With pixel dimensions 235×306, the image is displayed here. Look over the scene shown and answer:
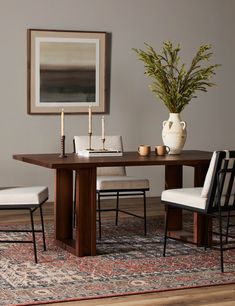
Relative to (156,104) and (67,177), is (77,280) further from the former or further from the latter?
(156,104)

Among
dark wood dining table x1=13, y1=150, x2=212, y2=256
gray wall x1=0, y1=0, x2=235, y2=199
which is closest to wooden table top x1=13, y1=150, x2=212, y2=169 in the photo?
dark wood dining table x1=13, y1=150, x2=212, y2=256

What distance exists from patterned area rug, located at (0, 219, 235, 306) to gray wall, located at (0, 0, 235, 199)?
2173 millimetres

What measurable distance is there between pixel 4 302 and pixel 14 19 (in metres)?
4.26

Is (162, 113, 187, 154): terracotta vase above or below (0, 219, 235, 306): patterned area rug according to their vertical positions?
above

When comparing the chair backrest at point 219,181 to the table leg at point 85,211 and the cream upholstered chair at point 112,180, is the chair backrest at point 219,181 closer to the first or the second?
the table leg at point 85,211

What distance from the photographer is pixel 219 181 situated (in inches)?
189

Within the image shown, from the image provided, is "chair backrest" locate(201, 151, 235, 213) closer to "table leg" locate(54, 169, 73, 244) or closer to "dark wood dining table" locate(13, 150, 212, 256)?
"dark wood dining table" locate(13, 150, 212, 256)

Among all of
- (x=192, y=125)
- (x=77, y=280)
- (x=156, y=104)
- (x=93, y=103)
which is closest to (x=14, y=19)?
(x=93, y=103)

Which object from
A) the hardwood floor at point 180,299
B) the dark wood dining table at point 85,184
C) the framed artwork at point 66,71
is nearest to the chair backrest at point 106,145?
the dark wood dining table at point 85,184

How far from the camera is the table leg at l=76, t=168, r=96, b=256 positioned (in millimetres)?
5121

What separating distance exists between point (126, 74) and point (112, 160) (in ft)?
10.0

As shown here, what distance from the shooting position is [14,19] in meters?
7.54

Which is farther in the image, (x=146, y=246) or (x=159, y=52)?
(x=159, y=52)

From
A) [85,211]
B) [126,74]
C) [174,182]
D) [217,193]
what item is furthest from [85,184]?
[126,74]
